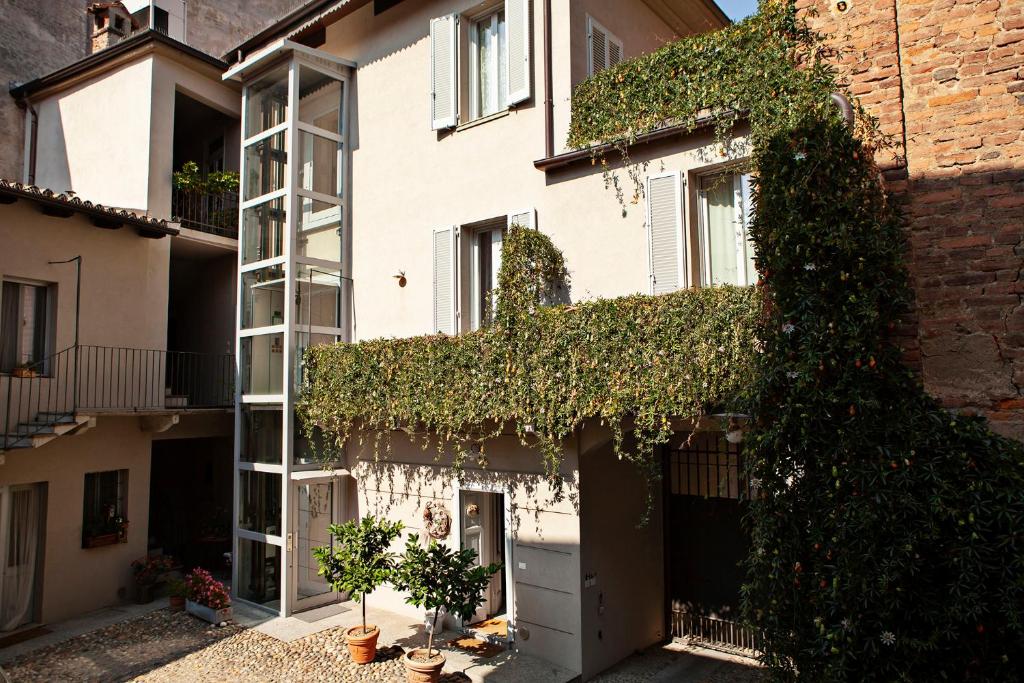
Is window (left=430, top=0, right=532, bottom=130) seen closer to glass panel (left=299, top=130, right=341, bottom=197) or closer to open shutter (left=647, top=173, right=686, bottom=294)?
glass panel (left=299, top=130, right=341, bottom=197)

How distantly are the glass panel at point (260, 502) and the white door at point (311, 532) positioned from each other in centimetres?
37

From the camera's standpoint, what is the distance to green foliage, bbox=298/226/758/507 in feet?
22.4

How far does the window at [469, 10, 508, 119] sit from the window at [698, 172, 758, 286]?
12.0 feet

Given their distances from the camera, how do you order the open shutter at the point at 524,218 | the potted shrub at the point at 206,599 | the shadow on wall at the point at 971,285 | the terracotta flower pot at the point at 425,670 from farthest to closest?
1. the potted shrub at the point at 206,599
2. the open shutter at the point at 524,218
3. the terracotta flower pot at the point at 425,670
4. the shadow on wall at the point at 971,285

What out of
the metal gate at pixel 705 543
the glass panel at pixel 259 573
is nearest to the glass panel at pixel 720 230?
the metal gate at pixel 705 543

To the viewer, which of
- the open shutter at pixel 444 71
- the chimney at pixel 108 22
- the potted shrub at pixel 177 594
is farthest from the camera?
the chimney at pixel 108 22

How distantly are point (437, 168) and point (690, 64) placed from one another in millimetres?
4363

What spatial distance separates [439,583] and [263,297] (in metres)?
6.23

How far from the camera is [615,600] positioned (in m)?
9.23

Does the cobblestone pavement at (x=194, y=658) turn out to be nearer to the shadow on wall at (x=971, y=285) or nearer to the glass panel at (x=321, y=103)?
the shadow on wall at (x=971, y=285)

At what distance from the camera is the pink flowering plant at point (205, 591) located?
34.2ft

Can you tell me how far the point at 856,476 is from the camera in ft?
17.6

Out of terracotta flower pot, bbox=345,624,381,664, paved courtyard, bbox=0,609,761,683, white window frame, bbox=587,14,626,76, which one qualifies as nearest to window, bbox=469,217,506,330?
white window frame, bbox=587,14,626,76

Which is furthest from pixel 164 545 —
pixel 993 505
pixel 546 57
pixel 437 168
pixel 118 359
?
pixel 993 505
